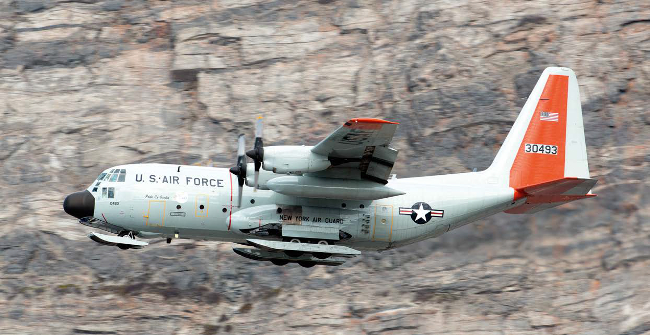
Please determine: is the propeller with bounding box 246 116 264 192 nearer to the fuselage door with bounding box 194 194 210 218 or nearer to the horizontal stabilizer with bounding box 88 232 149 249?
the fuselage door with bounding box 194 194 210 218

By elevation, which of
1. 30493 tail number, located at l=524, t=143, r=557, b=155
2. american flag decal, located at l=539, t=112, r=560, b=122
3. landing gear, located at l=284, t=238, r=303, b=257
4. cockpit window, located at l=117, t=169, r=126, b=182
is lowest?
landing gear, located at l=284, t=238, r=303, b=257

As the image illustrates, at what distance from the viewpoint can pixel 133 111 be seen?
30.0 meters

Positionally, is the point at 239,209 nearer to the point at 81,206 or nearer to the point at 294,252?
the point at 294,252

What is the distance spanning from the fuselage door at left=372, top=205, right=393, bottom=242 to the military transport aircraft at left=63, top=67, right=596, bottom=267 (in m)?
0.02

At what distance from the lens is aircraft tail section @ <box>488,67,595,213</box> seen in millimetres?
21469

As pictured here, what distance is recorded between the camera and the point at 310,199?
20.2 metres

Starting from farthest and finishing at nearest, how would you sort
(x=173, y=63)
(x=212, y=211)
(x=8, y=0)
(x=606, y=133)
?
(x=8, y=0) < (x=173, y=63) < (x=606, y=133) < (x=212, y=211)

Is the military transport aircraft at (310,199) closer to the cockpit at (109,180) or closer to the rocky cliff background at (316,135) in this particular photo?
the cockpit at (109,180)

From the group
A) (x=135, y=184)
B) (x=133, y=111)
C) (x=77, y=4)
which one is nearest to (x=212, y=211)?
(x=135, y=184)

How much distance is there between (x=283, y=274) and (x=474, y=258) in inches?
218

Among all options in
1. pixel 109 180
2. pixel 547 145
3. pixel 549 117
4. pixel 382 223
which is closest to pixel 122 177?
pixel 109 180

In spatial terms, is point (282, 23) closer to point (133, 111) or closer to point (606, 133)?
point (133, 111)

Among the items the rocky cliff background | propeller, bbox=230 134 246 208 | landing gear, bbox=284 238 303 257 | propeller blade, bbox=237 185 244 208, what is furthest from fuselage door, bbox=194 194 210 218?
the rocky cliff background

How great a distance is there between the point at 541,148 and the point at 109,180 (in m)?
10.1
